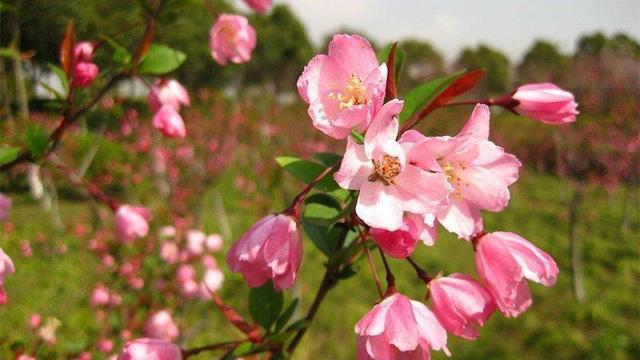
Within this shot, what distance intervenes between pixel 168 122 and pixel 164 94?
0.27 feet

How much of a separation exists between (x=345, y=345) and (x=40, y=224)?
5407 mm

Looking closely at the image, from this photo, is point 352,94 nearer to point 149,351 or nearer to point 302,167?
point 302,167

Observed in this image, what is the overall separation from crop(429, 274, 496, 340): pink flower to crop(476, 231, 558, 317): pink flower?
20mm

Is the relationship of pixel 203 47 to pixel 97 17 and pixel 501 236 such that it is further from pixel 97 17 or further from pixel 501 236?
A: pixel 501 236

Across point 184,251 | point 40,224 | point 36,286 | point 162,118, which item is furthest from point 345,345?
point 40,224

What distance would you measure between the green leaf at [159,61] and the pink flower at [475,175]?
652 millimetres

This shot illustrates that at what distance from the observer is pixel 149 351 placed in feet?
2.81

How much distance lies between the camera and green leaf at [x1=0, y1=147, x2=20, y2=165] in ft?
3.61

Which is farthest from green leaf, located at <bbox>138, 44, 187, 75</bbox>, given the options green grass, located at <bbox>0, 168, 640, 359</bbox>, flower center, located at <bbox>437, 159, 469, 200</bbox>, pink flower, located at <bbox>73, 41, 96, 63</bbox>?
green grass, located at <bbox>0, 168, 640, 359</bbox>

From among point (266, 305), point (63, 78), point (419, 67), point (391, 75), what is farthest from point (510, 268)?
point (419, 67)

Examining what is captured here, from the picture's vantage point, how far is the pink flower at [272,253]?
0.72m

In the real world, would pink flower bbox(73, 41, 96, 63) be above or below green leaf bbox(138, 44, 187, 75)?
below

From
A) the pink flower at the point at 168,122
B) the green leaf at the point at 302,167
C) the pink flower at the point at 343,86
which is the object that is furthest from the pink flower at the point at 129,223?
the pink flower at the point at 343,86

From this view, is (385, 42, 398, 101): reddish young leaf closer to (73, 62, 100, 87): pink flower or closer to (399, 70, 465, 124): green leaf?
(399, 70, 465, 124): green leaf
